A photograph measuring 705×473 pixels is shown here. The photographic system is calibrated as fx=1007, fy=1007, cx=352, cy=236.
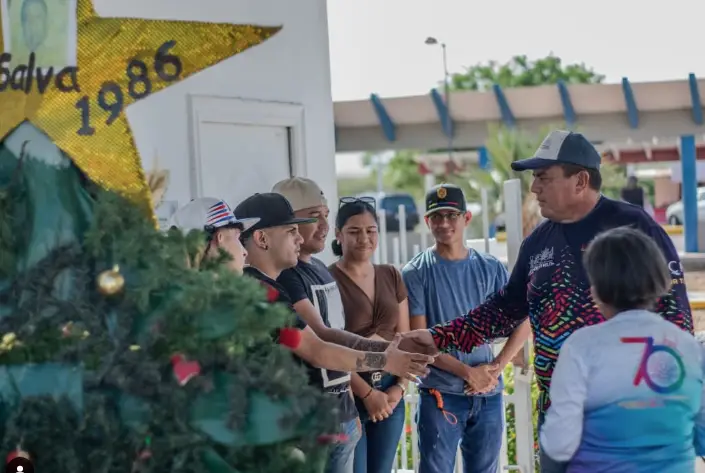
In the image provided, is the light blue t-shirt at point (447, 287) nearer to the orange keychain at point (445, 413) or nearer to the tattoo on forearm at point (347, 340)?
the orange keychain at point (445, 413)

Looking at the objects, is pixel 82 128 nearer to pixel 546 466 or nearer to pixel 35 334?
pixel 35 334

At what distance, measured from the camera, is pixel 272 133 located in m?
6.19

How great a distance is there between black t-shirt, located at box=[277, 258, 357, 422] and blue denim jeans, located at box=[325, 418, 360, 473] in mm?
43

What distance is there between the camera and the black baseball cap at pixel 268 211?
3.78 m

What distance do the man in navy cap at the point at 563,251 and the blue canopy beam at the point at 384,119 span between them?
15.1 m

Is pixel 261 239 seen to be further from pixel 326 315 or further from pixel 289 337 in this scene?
pixel 289 337

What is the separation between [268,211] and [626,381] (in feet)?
5.14

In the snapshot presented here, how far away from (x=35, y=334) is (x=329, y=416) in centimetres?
68

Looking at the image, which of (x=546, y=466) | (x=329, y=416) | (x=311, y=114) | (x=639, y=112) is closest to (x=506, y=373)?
(x=311, y=114)

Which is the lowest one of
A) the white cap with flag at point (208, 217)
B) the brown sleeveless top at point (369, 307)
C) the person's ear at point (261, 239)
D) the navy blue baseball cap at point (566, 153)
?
the brown sleeveless top at point (369, 307)

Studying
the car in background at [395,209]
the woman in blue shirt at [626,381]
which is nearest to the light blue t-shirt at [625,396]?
the woman in blue shirt at [626,381]

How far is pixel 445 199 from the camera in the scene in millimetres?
5191

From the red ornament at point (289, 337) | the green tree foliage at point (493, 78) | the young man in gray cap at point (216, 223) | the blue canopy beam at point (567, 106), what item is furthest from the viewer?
the green tree foliage at point (493, 78)

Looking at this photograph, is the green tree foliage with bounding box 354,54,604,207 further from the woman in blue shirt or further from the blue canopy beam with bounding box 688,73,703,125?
the woman in blue shirt
